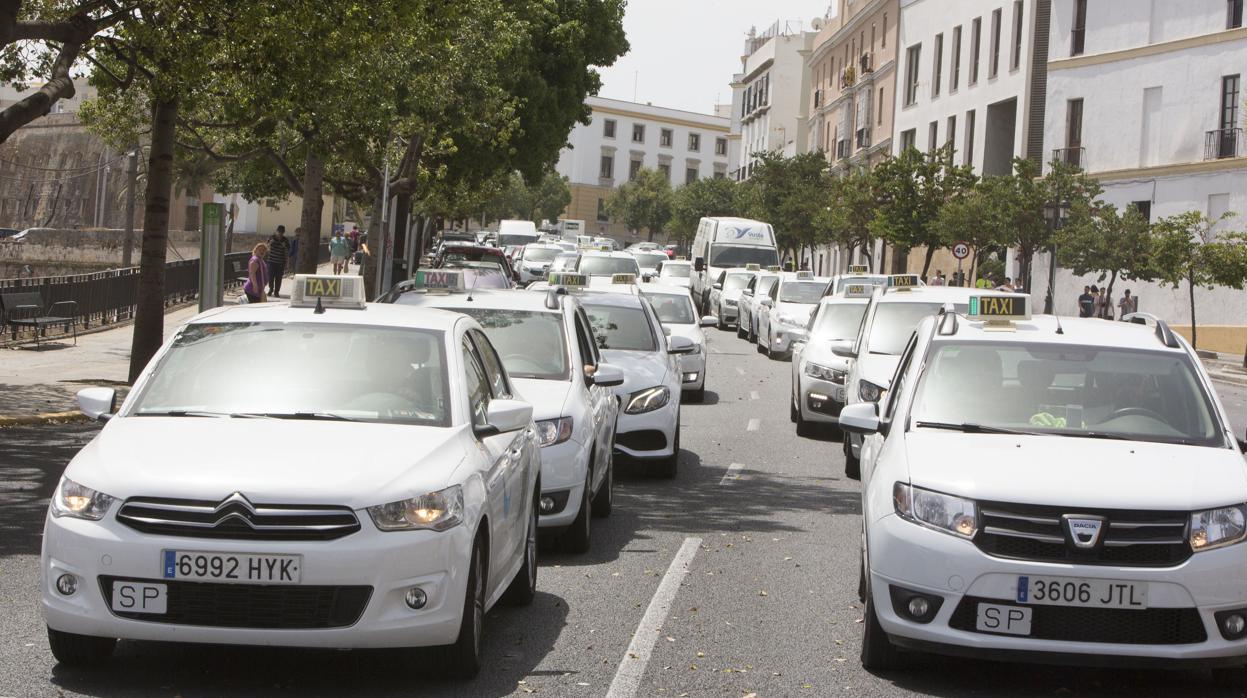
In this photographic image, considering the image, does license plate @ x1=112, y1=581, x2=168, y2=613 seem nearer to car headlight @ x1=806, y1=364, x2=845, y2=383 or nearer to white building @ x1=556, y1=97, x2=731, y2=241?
car headlight @ x1=806, y1=364, x2=845, y2=383

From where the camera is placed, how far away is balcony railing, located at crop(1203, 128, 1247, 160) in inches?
1796

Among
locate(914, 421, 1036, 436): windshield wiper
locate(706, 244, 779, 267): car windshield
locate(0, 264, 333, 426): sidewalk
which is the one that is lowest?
locate(0, 264, 333, 426): sidewalk

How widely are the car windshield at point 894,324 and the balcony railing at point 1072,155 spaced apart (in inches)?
1497

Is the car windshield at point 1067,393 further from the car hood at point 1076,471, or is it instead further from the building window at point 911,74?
the building window at point 911,74

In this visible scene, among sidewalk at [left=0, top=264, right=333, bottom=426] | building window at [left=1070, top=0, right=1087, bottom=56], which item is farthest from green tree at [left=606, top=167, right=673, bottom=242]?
sidewalk at [left=0, top=264, right=333, bottom=426]

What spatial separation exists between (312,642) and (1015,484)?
9.32ft

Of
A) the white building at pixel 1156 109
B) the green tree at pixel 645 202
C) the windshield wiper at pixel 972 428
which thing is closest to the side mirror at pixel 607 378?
the windshield wiper at pixel 972 428

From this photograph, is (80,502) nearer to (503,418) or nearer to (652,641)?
(503,418)

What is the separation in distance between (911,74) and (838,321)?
5166 centimetres

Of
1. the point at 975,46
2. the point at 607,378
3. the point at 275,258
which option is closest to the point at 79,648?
the point at 607,378

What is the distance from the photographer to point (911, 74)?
Result: 6875 centimetres

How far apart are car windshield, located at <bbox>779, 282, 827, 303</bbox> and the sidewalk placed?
13.0 m

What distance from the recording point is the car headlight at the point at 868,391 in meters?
14.6

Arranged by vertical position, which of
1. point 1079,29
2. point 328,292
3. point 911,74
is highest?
point 911,74
